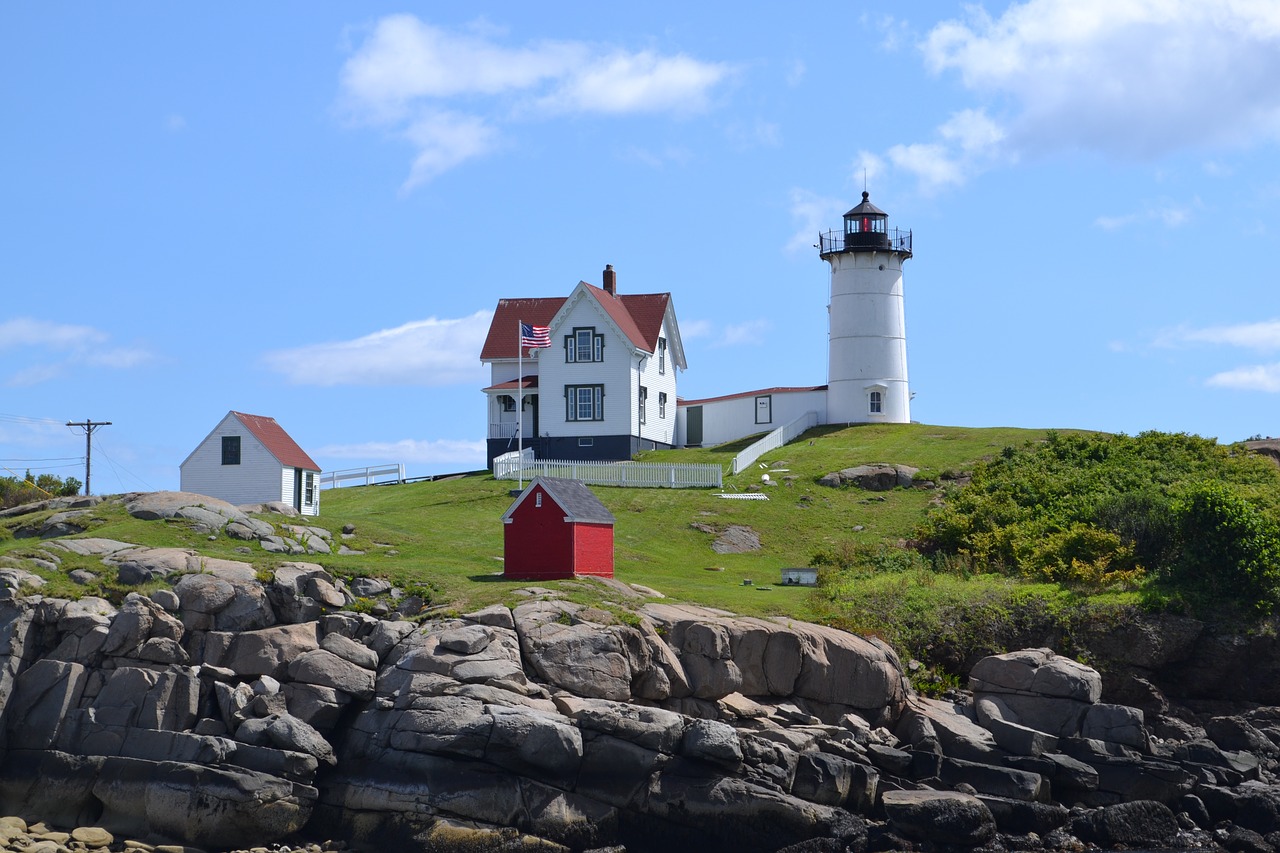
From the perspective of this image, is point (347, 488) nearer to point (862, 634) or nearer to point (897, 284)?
point (897, 284)

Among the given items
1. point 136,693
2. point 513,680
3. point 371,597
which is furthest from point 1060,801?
point 136,693

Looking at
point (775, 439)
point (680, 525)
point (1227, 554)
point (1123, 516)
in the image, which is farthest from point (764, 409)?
point (1227, 554)

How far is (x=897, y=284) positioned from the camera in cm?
6053

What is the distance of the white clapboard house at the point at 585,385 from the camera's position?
184ft

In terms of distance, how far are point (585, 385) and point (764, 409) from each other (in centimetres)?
955

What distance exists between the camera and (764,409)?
61.7 m

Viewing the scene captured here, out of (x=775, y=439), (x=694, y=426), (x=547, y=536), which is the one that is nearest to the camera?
(x=547, y=536)

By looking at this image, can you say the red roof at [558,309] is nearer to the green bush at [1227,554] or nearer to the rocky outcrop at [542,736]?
the green bush at [1227,554]

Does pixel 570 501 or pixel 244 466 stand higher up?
pixel 244 466

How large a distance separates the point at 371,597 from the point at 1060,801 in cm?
1446

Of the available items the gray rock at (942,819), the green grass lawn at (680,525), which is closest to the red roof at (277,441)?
the green grass lawn at (680,525)

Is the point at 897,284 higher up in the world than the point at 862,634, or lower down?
higher up

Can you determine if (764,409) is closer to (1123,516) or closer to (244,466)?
(1123,516)

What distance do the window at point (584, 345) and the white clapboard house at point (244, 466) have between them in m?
17.7
